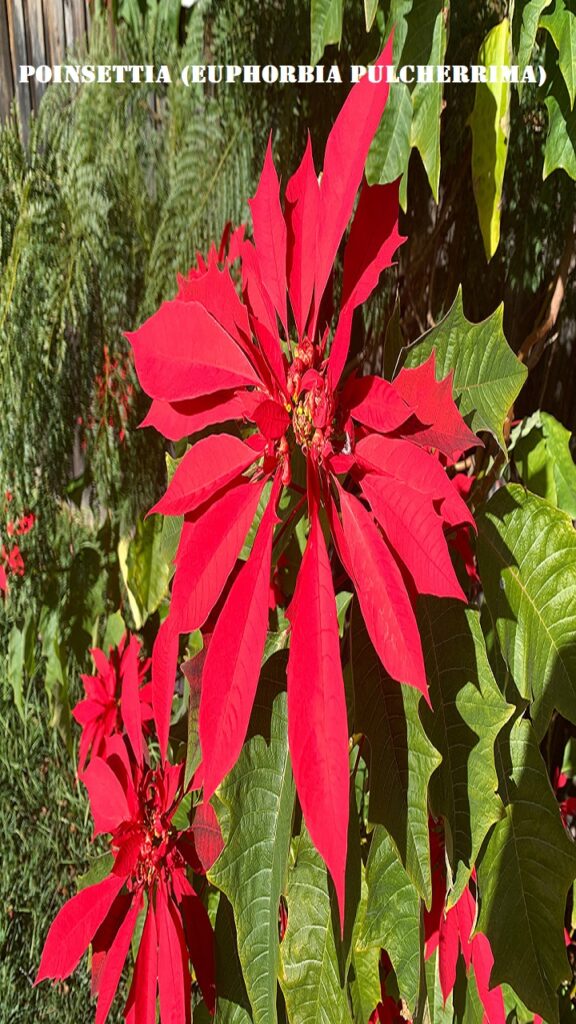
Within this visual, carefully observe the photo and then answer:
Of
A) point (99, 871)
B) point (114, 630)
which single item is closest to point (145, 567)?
point (114, 630)

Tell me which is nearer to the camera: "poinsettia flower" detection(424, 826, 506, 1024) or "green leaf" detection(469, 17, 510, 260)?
"poinsettia flower" detection(424, 826, 506, 1024)

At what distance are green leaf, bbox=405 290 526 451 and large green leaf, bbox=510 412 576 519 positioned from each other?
245 millimetres

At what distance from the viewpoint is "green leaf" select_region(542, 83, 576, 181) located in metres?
0.51

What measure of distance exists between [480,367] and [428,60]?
0.73 feet

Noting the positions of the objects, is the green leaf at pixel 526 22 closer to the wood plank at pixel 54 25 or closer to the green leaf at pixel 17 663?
the wood plank at pixel 54 25

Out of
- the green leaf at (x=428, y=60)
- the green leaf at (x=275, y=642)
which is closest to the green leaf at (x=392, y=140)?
the green leaf at (x=428, y=60)

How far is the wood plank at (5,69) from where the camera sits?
765mm

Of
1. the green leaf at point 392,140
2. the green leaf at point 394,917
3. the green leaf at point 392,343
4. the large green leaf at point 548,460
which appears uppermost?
the green leaf at point 392,140

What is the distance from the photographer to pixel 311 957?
35cm

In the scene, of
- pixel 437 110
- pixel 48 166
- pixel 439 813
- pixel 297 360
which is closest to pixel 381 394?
pixel 297 360

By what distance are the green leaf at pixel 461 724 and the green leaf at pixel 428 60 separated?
24cm

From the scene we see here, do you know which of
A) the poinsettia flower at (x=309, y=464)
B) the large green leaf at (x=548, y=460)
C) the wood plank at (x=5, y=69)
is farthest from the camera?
the wood plank at (x=5, y=69)

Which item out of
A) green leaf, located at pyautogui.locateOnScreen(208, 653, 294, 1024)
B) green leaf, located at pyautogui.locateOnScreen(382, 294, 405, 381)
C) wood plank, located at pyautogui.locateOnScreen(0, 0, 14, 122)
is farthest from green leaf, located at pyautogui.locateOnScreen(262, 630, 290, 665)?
wood plank, located at pyautogui.locateOnScreen(0, 0, 14, 122)

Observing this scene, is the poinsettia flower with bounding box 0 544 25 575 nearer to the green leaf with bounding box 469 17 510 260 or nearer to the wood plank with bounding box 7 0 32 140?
the wood plank with bounding box 7 0 32 140
